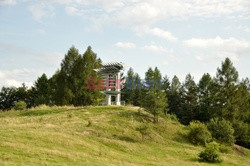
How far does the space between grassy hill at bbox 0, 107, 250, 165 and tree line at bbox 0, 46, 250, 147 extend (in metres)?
5.30

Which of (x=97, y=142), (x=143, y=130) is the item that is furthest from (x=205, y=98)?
(x=97, y=142)

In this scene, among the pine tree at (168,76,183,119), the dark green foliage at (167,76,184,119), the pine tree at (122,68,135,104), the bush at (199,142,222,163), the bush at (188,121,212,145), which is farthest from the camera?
the pine tree at (122,68,135,104)

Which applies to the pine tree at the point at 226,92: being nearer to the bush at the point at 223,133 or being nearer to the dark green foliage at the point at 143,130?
the bush at the point at 223,133

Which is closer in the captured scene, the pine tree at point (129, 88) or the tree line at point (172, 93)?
the tree line at point (172, 93)

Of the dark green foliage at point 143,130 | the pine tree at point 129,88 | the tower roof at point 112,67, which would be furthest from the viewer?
the pine tree at point 129,88

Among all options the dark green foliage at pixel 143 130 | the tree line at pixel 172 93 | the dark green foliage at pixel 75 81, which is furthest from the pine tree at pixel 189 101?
the dark green foliage at pixel 143 130

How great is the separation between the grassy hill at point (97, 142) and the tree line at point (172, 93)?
5304 millimetres

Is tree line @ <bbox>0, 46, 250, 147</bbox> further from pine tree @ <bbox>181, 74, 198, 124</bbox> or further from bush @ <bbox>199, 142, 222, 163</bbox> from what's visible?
bush @ <bbox>199, 142, 222, 163</bbox>

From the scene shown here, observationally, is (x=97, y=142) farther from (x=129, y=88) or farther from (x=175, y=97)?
(x=129, y=88)

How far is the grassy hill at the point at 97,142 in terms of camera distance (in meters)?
24.1

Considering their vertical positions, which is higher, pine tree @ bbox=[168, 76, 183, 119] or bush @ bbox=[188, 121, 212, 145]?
pine tree @ bbox=[168, 76, 183, 119]

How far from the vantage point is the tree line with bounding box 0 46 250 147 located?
57.0 m

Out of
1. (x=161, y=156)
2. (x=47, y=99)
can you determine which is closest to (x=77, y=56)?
(x=47, y=99)

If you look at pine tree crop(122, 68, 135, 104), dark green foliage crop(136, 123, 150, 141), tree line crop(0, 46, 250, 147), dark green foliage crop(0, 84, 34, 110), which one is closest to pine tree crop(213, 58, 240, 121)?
tree line crop(0, 46, 250, 147)
